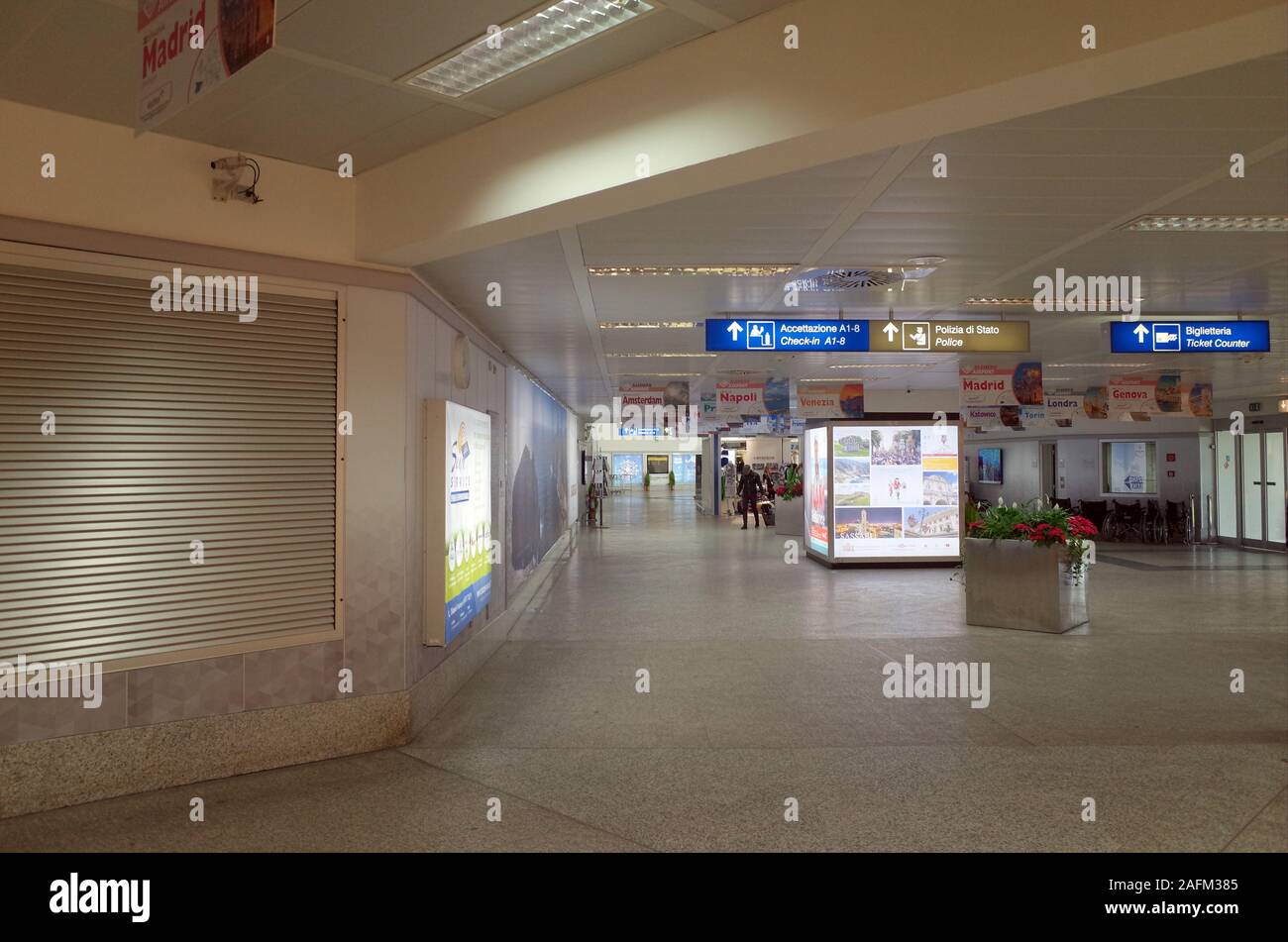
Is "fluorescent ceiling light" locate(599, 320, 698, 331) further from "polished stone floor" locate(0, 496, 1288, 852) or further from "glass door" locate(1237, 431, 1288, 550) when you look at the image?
"glass door" locate(1237, 431, 1288, 550)

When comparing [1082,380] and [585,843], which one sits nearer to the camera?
[585,843]

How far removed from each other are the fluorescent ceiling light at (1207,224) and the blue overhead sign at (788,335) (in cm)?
233

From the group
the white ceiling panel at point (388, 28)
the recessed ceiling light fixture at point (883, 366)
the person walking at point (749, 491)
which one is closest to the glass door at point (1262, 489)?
the recessed ceiling light fixture at point (883, 366)

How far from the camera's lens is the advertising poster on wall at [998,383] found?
1112 cm

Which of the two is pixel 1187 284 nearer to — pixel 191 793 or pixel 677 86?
pixel 677 86

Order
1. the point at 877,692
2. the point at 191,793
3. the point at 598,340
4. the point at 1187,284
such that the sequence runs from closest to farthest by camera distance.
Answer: the point at 191,793 → the point at 877,692 → the point at 1187,284 → the point at 598,340

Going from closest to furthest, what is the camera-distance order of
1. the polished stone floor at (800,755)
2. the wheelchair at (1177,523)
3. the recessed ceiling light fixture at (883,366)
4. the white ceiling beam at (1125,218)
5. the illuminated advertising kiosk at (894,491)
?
the polished stone floor at (800,755) < the white ceiling beam at (1125,218) < the recessed ceiling light fixture at (883,366) < the illuminated advertising kiosk at (894,491) < the wheelchair at (1177,523)

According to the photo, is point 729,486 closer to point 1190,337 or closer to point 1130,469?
point 1130,469

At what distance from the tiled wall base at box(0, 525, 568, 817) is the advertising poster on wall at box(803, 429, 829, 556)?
31.1 feet

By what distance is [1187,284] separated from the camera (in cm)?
709

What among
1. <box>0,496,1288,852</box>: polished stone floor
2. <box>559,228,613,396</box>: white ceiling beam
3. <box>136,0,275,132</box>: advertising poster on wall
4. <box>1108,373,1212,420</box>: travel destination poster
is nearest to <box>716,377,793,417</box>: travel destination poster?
<box>559,228,613,396</box>: white ceiling beam

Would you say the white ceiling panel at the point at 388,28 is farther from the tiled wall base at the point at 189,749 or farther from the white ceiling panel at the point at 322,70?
the tiled wall base at the point at 189,749
